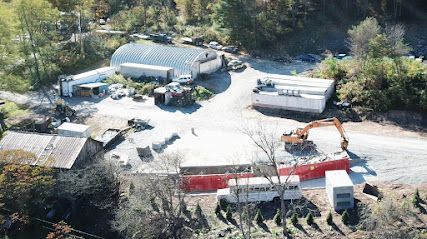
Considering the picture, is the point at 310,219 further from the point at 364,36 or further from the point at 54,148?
the point at 364,36

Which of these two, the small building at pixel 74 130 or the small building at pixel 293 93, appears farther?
the small building at pixel 293 93

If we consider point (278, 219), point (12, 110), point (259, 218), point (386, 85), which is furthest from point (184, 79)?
point (278, 219)

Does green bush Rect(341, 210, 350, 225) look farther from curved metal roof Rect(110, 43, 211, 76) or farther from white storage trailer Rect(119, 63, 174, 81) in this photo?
white storage trailer Rect(119, 63, 174, 81)

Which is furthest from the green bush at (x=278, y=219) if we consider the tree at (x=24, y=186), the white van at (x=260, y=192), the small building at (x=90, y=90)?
the small building at (x=90, y=90)

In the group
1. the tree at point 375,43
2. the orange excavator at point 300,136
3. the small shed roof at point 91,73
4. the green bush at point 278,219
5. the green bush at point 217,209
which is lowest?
the green bush at point 217,209

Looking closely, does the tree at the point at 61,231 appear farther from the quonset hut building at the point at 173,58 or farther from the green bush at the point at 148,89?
the quonset hut building at the point at 173,58

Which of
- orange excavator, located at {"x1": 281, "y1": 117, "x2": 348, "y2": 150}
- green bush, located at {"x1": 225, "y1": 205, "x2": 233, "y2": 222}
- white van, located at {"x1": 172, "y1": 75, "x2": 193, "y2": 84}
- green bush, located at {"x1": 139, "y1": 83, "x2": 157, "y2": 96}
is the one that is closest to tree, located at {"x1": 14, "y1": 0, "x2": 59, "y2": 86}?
green bush, located at {"x1": 139, "y1": 83, "x2": 157, "y2": 96}

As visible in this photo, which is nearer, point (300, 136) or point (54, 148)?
point (54, 148)
